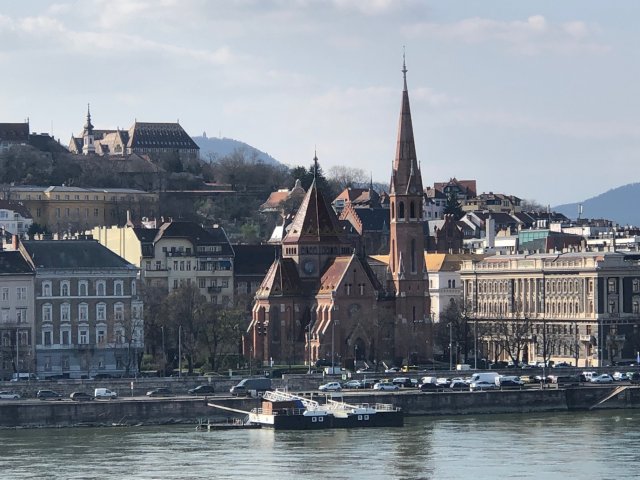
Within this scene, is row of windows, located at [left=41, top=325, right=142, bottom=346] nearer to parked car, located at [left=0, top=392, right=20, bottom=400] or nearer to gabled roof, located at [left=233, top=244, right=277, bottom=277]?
parked car, located at [left=0, top=392, right=20, bottom=400]

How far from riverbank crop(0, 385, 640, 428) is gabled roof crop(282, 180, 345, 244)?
38901 millimetres

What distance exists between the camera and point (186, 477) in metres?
91.1

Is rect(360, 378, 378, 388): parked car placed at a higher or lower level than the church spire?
lower

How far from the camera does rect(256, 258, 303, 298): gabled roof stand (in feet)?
506

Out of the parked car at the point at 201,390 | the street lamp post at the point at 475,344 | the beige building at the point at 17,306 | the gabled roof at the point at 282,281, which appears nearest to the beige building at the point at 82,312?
the beige building at the point at 17,306

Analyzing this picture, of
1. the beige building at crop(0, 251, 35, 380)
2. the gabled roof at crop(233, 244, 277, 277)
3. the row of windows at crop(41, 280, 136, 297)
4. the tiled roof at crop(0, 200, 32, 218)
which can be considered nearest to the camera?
the beige building at crop(0, 251, 35, 380)

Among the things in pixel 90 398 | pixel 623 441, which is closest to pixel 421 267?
pixel 90 398

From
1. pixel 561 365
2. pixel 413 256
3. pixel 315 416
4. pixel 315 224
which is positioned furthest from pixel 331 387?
pixel 315 224

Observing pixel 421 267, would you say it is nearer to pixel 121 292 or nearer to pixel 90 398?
pixel 121 292

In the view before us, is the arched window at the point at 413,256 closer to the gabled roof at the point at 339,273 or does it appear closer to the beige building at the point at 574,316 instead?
the gabled roof at the point at 339,273

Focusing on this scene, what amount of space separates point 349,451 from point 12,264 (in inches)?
1587

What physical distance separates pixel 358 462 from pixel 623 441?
13.5 metres

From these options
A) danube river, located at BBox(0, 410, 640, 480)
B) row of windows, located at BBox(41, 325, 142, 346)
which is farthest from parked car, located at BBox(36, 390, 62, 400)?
row of windows, located at BBox(41, 325, 142, 346)

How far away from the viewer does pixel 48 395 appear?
388ft
